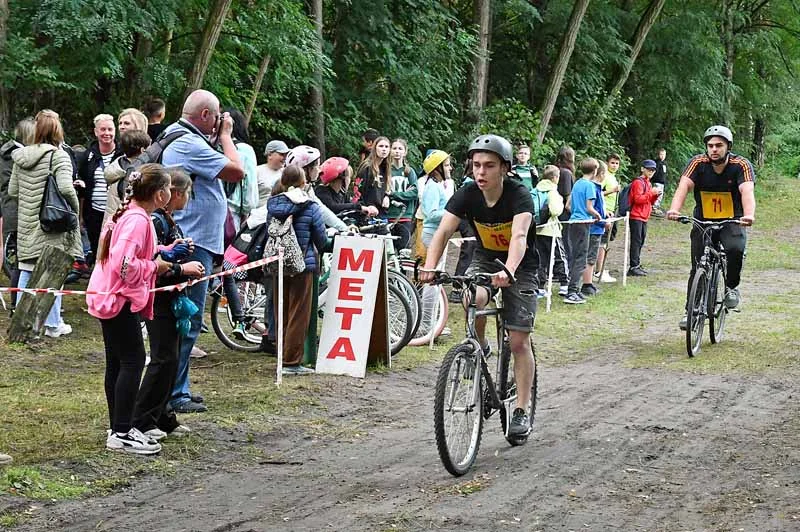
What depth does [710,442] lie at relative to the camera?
316 inches

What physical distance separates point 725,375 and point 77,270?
764 centimetres

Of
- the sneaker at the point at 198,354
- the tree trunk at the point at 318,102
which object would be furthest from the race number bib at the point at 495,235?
the tree trunk at the point at 318,102

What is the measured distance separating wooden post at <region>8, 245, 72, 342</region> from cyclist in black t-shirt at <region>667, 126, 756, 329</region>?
604 cm

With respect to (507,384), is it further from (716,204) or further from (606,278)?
(606,278)

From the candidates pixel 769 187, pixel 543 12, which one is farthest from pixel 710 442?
pixel 769 187

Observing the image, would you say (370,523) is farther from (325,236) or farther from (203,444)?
(325,236)

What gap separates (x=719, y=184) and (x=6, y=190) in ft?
24.2

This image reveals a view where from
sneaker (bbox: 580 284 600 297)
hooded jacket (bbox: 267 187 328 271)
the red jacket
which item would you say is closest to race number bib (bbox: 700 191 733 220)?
hooded jacket (bbox: 267 187 328 271)

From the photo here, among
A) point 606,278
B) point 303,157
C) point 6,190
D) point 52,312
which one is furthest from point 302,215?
point 606,278

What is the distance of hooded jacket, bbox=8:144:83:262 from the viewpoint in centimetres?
1088

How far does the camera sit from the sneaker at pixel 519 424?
25.0 ft

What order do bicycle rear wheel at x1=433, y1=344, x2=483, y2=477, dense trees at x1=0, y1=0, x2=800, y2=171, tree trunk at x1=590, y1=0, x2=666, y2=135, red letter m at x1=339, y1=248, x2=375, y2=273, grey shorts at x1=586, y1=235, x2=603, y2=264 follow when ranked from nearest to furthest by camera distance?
bicycle rear wheel at x1=433, y1=344, x2=483, y2=477 → red letter m at x1=339, y1=248, x2=375, y2=273 → dense trees at x1=0, y1=0, x2=800, y2=171 → grey shorts at x1=586, y1=235, x2=603, y2=264 → tree trunk at x1=590, y1=0, x2=666, y2=135

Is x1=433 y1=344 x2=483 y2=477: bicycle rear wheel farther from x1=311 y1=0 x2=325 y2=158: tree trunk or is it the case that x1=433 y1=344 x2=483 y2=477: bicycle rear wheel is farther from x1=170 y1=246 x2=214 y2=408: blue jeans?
x1=311 y1=0 x2=325 y2=158: tree trunk

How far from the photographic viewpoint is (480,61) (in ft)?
83.6
